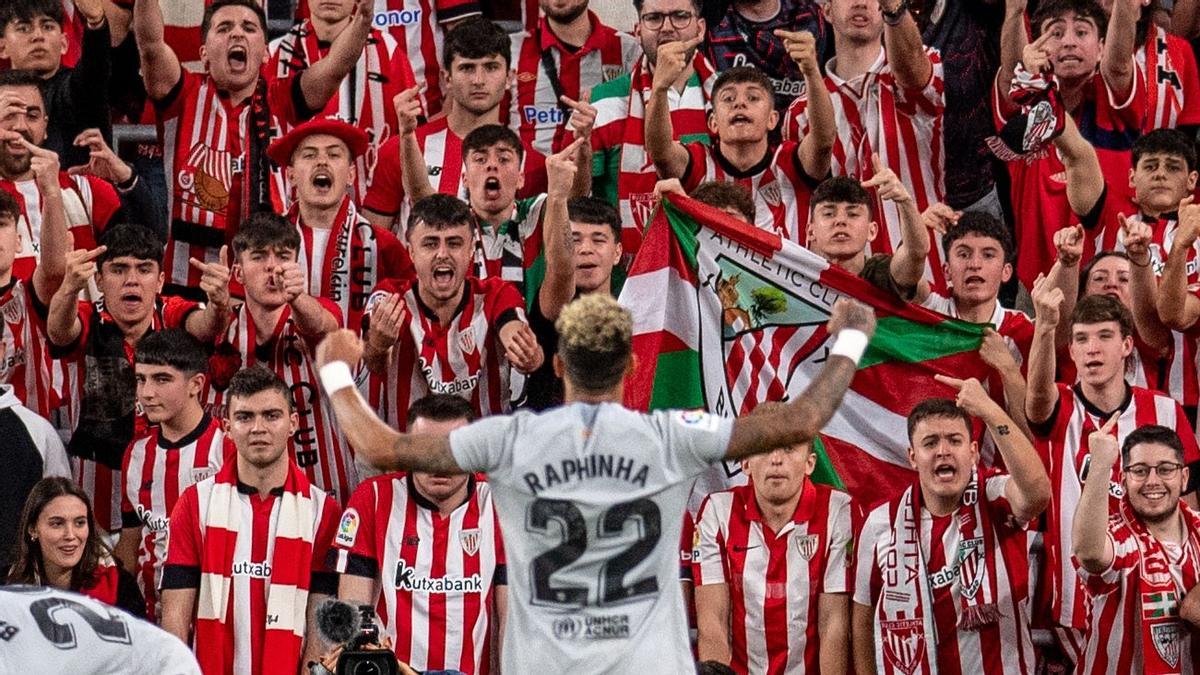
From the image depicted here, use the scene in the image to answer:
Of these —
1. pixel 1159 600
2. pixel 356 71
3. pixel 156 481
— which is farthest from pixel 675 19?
pixel 1159 600

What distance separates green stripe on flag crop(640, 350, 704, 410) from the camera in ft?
30.7

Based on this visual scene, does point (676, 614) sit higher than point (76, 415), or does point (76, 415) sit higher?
point (76, 415)

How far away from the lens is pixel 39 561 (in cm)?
855

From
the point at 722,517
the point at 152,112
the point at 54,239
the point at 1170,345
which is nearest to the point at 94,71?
the point at 152,112

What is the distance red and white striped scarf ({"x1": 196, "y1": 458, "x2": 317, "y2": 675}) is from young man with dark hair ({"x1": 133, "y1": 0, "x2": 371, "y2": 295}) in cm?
200

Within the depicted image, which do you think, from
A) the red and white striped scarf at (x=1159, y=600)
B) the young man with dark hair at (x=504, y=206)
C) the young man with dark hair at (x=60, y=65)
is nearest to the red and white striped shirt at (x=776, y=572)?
the red and white striped scarf at (x=1159, y=600)

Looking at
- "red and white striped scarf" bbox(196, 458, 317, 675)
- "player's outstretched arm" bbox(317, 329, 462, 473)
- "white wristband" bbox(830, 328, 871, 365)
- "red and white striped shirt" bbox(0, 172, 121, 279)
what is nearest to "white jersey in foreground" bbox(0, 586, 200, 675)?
"player's outstretched arm" bbox(317, 329, 462, 473)

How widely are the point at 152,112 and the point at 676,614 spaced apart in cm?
544

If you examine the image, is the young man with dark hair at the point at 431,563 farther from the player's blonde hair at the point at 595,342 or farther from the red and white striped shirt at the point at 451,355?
the player's blonde hair at the point at 595,342

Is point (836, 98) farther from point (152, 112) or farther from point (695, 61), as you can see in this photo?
point (152, 112)

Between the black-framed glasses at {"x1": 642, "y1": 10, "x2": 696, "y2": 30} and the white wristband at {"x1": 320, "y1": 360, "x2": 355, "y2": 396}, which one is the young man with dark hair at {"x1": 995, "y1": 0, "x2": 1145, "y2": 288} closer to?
the black-framed glasses at {"x1": 642, "y1": 10, "x2": 696, "y2": 30}

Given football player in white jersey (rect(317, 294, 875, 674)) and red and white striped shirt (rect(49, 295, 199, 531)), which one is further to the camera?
red and white striped shirt (rect(49, 295, 199, 531))

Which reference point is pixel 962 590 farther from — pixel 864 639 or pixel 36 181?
A: pixel 36 181

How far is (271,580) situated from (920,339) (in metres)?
2.75
